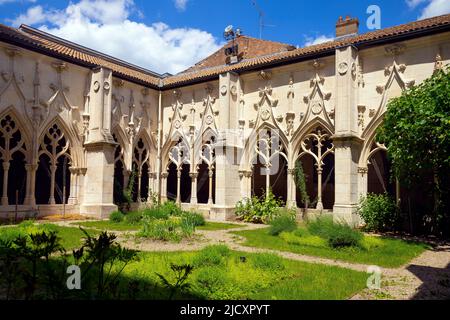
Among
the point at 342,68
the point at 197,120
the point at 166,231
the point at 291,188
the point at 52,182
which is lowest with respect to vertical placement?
the point at 166,231

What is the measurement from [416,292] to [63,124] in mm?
13446

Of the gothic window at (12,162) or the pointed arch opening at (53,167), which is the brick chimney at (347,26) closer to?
the pointed arch opening at (53,167)

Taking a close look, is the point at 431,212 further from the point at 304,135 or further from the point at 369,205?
the point at 304,135

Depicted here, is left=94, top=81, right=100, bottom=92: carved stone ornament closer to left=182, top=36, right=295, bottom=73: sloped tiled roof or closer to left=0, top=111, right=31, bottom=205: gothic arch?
left=0, top=111, right=31, bottom=205: gothic arch

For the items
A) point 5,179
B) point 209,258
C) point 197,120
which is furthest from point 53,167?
point 209,258

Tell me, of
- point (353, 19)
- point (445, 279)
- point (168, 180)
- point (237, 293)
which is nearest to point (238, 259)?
point (237, 293)

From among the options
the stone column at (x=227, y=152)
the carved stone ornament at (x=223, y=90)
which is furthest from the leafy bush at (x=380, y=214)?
the carved stone ornament at (x=223, y=90)

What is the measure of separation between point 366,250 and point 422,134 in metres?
3.39

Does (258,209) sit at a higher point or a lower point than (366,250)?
higher

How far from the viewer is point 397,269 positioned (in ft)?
21.5

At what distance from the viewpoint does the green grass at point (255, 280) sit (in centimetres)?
467

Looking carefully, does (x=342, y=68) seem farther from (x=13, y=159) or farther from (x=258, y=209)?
(x=13, y=159)

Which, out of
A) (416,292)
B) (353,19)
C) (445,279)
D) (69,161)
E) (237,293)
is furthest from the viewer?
(353,19)

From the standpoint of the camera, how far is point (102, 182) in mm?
14562
